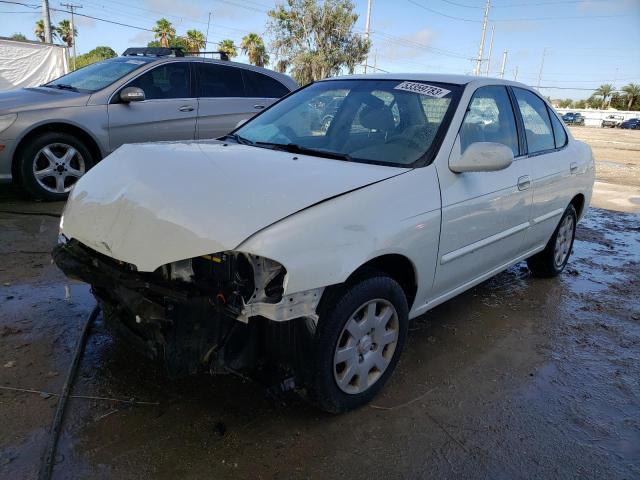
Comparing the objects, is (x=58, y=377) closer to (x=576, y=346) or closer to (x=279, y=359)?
(x=279, y=359)

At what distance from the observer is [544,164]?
402cm

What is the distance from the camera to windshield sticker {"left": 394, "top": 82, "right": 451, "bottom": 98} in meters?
3.29

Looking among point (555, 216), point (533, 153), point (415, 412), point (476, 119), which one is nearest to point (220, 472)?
point (415, 412)

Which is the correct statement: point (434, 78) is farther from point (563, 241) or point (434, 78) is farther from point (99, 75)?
point (99, 75)

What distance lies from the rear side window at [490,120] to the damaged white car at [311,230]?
2 cm

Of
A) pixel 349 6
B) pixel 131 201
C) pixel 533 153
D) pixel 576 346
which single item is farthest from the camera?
pixel 349 6

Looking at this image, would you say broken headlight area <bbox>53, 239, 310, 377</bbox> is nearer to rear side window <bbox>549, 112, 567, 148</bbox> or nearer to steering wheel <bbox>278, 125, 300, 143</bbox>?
steering wheel <bbox>278, 125, 300, 143</bbox>

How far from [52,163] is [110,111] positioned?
36.4 inches

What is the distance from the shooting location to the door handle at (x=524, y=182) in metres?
3.61

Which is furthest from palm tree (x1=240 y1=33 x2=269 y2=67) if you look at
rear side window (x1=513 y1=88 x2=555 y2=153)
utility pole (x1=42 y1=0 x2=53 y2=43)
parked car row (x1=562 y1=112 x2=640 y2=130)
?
rear side window (x1=513 y1=88 x2=555 y2=153)

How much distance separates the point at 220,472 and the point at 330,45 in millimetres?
34264

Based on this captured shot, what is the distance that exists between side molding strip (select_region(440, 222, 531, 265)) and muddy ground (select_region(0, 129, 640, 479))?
2.30ft

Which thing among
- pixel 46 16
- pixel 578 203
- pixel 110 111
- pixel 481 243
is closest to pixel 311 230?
pixel 481 243

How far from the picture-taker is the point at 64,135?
5.97 metres
